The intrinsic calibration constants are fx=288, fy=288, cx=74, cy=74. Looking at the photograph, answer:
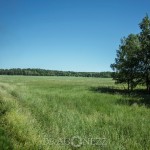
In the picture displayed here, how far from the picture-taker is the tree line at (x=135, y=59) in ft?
124

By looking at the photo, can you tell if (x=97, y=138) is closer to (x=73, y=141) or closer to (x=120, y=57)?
(x=73, y=141)

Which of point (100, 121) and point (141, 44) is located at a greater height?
point (141, 44)

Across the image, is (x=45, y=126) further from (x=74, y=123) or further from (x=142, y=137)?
(x=142, y=137)

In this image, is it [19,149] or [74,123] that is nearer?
[19,149]

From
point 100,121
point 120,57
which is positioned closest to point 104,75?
point 120,57

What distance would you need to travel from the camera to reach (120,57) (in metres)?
44.0

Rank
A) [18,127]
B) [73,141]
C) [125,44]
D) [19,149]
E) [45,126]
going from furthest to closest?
1. [125,44]
2. [45,126]
3. [18,127]
4. [73,141]
5. [19,149]

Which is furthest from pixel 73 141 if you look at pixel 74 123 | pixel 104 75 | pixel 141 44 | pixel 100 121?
pixel 104 75

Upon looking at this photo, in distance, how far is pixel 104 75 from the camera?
19638 cm

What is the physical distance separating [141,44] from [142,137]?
29570 mm

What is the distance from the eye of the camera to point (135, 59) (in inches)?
1540

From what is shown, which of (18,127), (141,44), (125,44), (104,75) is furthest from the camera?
(104,75)

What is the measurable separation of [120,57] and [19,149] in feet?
119

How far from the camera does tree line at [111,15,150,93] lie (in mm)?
37781
